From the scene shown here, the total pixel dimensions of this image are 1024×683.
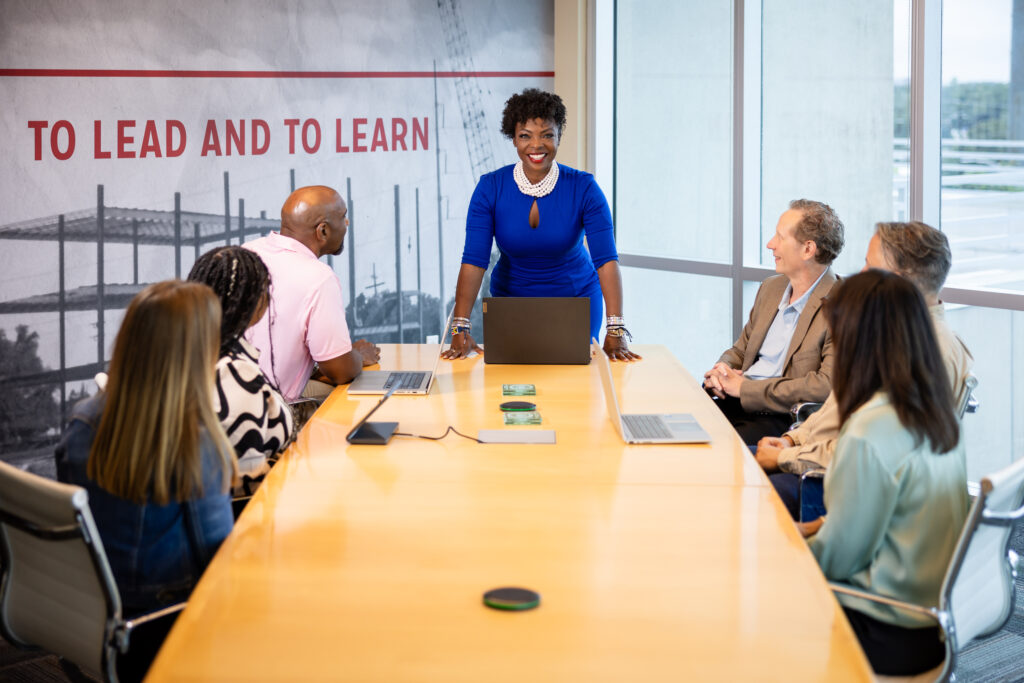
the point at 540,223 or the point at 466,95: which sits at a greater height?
the point at 466,95

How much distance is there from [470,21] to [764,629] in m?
4.97

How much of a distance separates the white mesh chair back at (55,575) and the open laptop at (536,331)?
205 centimetres

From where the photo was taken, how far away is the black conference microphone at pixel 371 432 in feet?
Answer: 9.24

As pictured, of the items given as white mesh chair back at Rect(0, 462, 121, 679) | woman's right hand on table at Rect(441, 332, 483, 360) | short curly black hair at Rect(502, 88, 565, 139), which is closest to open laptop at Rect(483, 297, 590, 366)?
woman's right hand on table at Rect(441, 332, 483, 360)

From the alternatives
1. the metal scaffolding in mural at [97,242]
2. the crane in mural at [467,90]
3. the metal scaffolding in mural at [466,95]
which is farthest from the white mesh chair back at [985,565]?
the crane in mural at [467,90]

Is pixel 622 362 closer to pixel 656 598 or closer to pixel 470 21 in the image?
pixel 656 598

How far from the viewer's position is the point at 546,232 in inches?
171

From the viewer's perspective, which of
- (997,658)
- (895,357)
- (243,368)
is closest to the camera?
(895,357)

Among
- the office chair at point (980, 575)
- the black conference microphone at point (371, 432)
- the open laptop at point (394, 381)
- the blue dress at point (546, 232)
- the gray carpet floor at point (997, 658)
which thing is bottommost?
the gray carpet floor at point (997, 658)

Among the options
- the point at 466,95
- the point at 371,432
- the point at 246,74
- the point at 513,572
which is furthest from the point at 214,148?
the point at 513,572

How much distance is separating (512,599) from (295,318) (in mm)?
1867

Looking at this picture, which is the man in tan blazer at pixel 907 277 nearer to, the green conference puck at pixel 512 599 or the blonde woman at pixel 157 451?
the green conference puck at pixel 512 599

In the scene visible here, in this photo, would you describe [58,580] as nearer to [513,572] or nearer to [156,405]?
[156,405]

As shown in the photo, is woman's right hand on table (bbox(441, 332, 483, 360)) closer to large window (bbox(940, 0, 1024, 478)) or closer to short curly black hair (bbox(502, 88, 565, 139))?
short curly black hair (bbox(502, 88, 565, 139))
